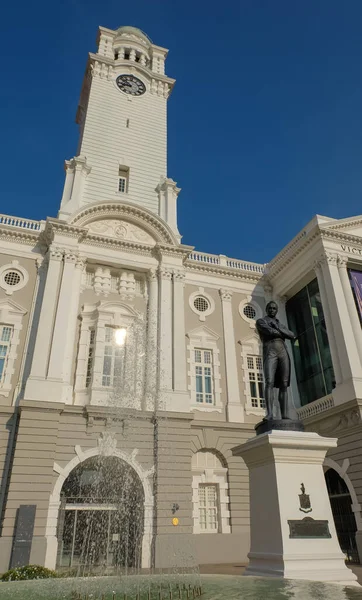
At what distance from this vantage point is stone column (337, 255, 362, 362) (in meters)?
20.8

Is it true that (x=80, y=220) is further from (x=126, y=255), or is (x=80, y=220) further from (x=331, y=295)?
(x=331, y=295)

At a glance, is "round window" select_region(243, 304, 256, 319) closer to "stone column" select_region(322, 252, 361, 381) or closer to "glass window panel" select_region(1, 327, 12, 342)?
"stone column" select_region(322, 252, 361, 381)

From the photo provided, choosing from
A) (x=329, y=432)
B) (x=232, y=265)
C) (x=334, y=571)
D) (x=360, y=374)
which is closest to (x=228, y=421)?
(x=329, y=432)

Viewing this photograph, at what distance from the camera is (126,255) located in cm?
2369

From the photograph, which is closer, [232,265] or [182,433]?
[182,433]

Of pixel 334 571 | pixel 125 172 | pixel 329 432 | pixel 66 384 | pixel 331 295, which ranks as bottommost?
pixel 334 571

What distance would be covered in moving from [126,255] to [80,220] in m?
2.98

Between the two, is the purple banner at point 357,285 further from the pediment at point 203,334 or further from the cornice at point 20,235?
the cornice at point 20,235

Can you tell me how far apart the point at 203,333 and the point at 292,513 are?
1715cm

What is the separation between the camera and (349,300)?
21688mm

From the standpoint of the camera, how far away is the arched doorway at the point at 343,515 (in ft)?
59.3

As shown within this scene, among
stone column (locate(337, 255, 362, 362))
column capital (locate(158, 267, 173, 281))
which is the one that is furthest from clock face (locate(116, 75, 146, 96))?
stone column (locate(337, 255, 362, 362))

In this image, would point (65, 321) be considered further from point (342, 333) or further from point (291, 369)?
point (291, 369)

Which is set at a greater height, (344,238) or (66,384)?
(344,238)
